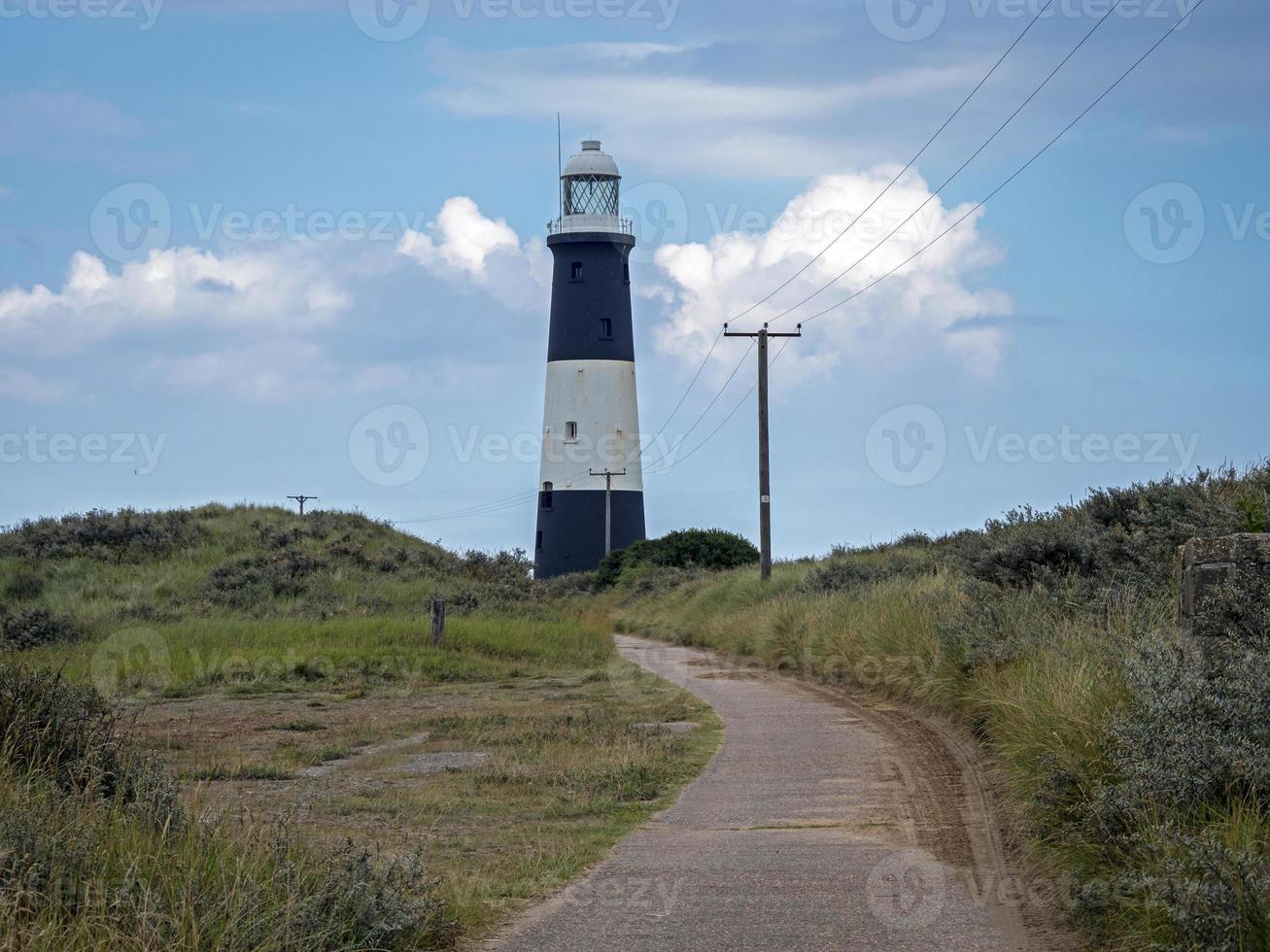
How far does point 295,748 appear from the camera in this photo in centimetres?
1377

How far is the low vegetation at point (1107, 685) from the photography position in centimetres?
601

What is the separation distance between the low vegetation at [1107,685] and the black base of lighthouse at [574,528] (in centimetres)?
2757

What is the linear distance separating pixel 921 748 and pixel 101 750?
7.17 m

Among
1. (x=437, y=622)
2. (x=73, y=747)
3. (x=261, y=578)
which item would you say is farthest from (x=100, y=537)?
(x=73, y=747)

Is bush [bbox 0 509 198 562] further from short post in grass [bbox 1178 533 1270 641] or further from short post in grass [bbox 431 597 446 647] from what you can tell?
short post in grass [bbox 1178 533 1270 641]

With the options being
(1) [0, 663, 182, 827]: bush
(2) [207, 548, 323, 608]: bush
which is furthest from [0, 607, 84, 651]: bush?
(1) [0, 663, 182, 827]: bush

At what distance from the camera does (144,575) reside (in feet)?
110

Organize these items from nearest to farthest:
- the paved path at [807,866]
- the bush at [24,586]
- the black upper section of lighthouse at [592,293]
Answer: the paved path at [807,866]
the bush at [24,586]
the black upper section of lighthouse at [592,293]

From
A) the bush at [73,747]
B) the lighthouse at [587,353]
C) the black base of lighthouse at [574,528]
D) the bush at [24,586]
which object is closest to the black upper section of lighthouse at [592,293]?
the lighthouse at [587,353]

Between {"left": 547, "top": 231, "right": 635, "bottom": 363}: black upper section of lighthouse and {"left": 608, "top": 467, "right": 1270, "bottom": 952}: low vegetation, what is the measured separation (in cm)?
2596

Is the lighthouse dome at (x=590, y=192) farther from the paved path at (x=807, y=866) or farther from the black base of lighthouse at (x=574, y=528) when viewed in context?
the paved path at (x=807, y=866)

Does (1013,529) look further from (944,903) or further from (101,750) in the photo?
(101,750)

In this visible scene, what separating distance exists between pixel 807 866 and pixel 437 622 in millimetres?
16883

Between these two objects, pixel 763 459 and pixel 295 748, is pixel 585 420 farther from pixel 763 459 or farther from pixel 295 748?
pixel 295 748
